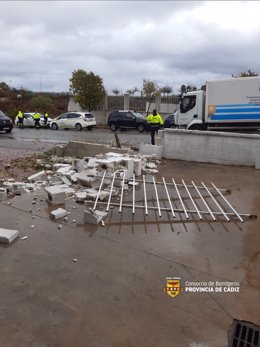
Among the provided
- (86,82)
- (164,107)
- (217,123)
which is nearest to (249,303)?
(217,123)

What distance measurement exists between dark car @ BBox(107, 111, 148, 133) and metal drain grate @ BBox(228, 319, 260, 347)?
2312 centimetres

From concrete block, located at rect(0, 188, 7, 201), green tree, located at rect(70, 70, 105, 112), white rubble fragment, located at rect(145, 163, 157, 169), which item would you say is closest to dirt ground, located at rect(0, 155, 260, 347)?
concrete block, located at rect(0, 188, 7, 201)

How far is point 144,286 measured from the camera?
11.7 feet

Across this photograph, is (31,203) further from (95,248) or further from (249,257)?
(249,257)

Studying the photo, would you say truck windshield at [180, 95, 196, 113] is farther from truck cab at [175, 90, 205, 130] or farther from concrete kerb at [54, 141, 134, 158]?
concrete kerb at [54, 141, 134, 158]

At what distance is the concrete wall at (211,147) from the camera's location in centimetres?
1015

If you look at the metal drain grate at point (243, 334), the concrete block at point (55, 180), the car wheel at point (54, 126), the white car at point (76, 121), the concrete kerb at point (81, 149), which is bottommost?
the metal drain grate at point (243, 334)

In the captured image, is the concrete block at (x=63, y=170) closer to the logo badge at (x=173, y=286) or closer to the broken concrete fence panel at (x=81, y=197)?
the broken concrete fence panel at (x=81, y=197)

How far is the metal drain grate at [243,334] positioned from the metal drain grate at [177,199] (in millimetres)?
2728

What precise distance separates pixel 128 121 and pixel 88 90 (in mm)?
9300

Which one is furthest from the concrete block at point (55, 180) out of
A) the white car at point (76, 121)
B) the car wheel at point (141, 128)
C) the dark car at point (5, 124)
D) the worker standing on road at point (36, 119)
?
the worker standing on road at point (36, 119)

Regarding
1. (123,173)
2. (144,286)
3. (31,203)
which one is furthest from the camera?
(123,173)

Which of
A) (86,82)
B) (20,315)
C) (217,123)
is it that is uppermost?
(86,82)

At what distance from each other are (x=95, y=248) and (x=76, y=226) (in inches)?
34.7
